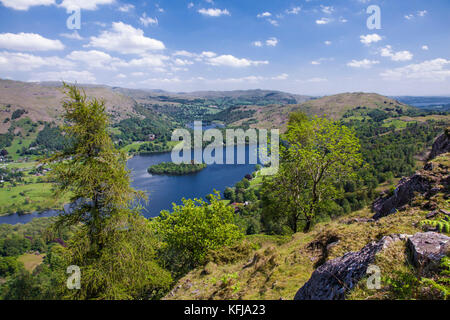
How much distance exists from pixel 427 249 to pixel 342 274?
169 centimetres

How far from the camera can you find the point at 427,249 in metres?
4.51

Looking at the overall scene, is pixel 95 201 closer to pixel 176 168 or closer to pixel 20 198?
pixel 176 168

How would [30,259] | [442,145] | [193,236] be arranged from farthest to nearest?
[30,259] < [442,145] < [193,236]

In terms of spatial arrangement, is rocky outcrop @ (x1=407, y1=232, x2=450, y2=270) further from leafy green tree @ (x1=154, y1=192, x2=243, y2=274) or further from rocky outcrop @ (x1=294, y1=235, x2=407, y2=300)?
leafy green tree @ (x1=154, y1=192, x2=243, y2=274)

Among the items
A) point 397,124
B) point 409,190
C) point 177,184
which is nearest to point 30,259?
point 177,184

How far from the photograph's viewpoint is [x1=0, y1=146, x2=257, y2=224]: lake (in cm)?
10206

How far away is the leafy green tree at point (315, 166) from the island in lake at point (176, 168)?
404ft

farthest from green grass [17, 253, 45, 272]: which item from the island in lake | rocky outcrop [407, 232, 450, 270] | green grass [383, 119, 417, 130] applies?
green grass [383, 119, 417, 130]

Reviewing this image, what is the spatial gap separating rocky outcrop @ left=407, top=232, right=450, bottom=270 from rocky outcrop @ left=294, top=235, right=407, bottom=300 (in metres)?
0.40

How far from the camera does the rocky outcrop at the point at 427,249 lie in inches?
168

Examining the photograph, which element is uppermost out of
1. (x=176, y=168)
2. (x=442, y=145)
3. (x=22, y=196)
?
(x=442, y=145)
